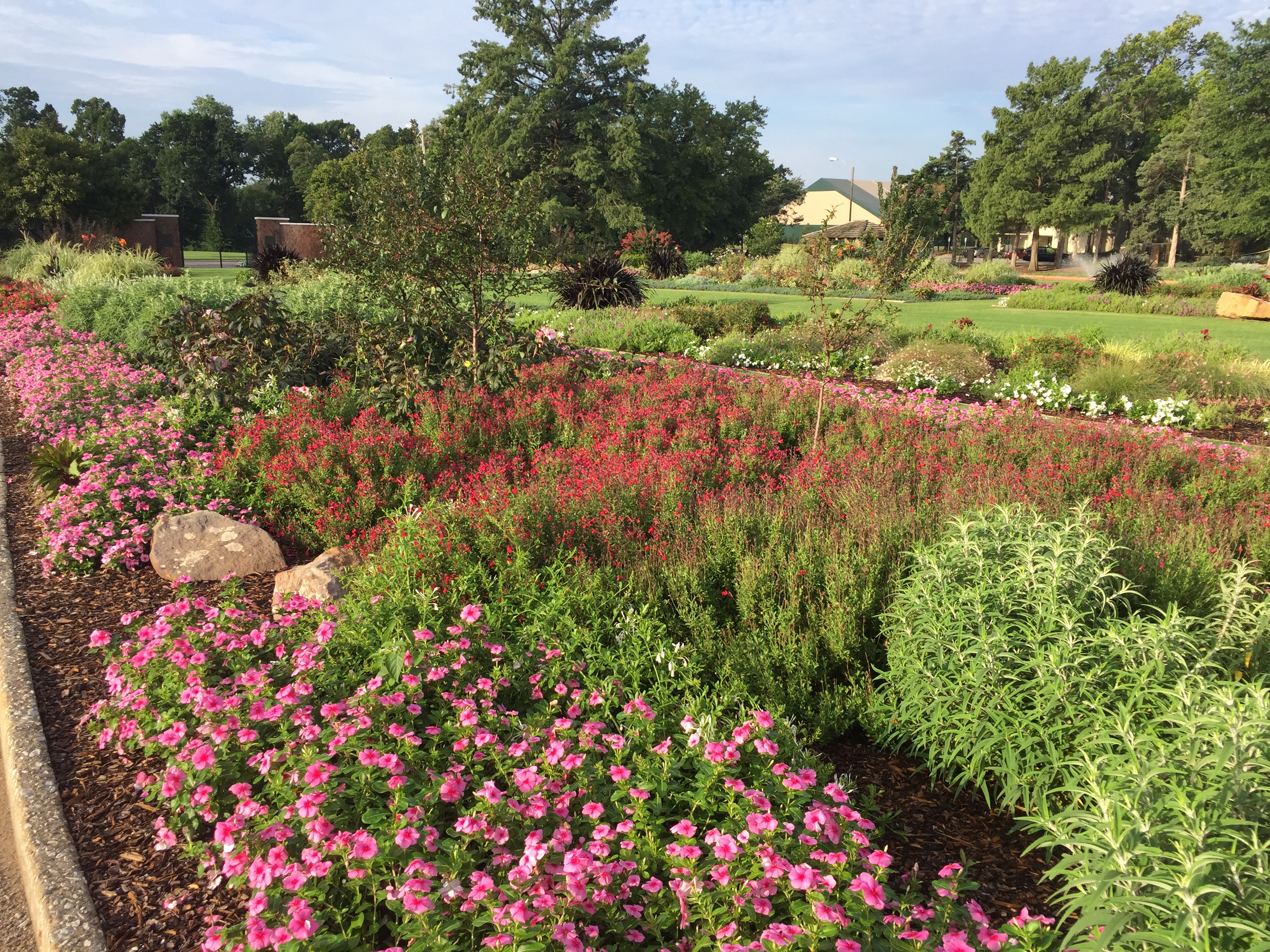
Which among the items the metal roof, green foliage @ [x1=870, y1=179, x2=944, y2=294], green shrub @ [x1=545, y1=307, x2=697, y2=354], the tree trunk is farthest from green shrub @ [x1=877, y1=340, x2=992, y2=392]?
the metal roof

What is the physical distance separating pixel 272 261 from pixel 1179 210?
5027 cm

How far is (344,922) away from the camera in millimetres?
2137

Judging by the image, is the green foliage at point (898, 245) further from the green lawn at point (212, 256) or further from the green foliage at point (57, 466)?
the green lawn at point (212, 256)

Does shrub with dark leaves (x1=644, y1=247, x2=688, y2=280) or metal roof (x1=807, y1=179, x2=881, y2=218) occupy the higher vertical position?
metal roof (x1=807, y1=179, x2=881, y2=218)

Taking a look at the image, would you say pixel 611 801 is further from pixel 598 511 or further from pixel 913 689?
pixel 598 511

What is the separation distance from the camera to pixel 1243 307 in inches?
829

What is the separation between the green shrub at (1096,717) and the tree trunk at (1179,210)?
5180cm

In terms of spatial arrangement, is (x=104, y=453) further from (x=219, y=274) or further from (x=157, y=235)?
(x=157, y=235)

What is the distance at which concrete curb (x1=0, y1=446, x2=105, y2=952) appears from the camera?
236 centimetres

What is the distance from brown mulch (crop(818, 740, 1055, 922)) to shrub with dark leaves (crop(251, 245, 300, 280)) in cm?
1971

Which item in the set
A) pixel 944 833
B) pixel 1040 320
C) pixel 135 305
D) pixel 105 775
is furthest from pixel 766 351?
pixel 1040 320

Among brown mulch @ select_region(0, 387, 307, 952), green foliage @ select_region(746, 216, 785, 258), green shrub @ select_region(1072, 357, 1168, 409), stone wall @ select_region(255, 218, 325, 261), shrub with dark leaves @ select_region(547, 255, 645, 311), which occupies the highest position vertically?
green foliage @ select_region(746, 216, 785, 258)

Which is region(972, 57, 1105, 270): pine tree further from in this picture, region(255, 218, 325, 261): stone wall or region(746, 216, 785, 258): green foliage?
region(255, 218, 325, 261): stone wall

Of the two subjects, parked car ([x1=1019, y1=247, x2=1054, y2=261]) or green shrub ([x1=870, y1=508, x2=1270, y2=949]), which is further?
parked car ([x1=1019, y1=247, x2=1054, y2=261])
